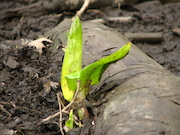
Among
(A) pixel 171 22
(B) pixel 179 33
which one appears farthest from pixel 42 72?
(A) pixel 171 22

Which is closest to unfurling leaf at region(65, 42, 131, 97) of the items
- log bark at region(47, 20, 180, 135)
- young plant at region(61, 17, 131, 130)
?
young plant at region(61, 17, 131, 130)

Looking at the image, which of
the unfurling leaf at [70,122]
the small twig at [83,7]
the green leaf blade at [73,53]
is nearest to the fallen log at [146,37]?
the small twig at [83,7]

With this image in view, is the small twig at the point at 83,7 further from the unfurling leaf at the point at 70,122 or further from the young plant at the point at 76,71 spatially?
the unfurling leaf at the point at 70,122

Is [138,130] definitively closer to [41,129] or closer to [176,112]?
[176,112]

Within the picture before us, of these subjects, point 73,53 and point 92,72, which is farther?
point 73,53

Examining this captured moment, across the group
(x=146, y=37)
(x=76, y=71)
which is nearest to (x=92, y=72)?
(x=76, y=71)

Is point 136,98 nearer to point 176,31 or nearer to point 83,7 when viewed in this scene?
point 176,31

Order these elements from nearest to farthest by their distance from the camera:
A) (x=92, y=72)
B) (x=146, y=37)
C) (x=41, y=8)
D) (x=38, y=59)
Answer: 1. (x=92, y=72)
2. (x=38, y=59)
3. (x=146, y=37)
4. (x=41, y=8)
